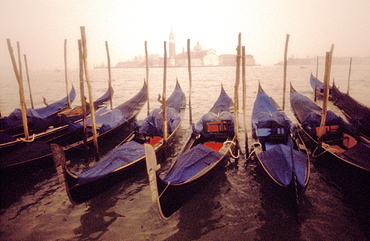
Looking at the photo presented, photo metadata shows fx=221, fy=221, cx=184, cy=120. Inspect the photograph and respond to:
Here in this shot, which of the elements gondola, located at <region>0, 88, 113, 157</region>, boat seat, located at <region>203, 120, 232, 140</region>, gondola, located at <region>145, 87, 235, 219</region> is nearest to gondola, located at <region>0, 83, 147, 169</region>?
gondola, located at <region>0, 88, 113, 157</region>

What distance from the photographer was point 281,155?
14.2 ft

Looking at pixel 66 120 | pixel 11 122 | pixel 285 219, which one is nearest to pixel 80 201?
pixel 285 219

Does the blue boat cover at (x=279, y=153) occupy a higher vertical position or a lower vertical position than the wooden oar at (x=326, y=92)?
lower

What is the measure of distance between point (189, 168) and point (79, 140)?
178 inches

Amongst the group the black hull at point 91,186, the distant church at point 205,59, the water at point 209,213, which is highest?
the distant church at point 205,59

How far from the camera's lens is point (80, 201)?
13.2ft

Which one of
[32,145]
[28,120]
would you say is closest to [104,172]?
[32,145]

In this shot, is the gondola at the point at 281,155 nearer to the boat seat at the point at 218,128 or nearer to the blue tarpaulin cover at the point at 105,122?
the boat seat at the point at 218,128

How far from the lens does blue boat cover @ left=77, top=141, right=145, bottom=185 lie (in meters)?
4.00

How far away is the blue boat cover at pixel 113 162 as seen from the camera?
13.1 feet

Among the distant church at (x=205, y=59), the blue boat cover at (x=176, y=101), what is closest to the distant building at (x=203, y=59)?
the distant church at (x=205, y=59)

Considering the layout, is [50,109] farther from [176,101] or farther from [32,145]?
[176,101]

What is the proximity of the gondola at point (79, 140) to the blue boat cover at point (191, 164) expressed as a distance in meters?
3.04

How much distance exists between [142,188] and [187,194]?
1485 mm
